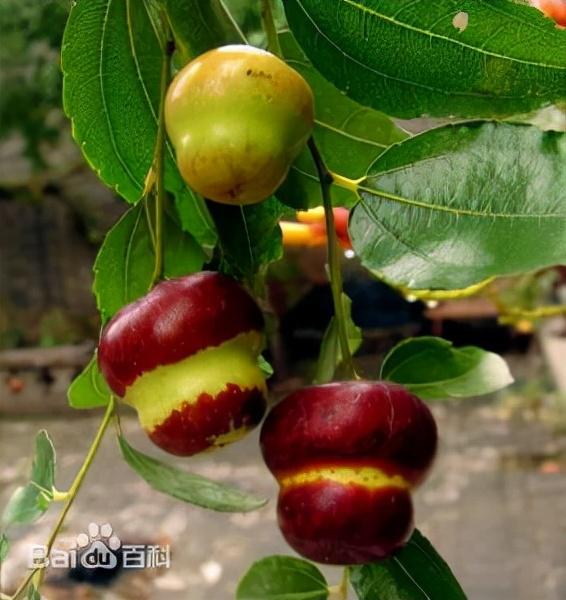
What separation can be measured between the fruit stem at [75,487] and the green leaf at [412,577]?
9 cm

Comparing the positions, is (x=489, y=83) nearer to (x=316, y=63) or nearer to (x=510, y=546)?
(x=316, y=63)

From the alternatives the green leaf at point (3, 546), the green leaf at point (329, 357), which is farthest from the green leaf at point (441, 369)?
the green leaf at point (3, 546)

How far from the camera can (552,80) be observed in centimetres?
23

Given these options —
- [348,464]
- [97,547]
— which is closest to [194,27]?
[348,464]

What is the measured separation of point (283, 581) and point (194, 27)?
189mm

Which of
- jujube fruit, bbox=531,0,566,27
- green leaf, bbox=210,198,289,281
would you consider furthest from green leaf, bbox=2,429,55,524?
jujube fruit, bbox=531,0,566,27

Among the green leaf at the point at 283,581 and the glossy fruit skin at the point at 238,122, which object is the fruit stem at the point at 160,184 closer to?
the glossy fruit skin at the point at 238,122

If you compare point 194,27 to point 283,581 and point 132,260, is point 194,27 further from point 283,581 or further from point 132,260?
point 283,581

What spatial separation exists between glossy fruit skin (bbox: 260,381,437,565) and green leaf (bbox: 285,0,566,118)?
3.1 inches

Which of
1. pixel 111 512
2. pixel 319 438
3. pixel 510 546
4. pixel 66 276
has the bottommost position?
pixel 66 276

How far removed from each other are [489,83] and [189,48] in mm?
81

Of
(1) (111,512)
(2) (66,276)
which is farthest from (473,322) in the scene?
(2) (66,276)

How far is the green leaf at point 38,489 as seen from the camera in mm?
332

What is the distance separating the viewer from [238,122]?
0.69 feet
